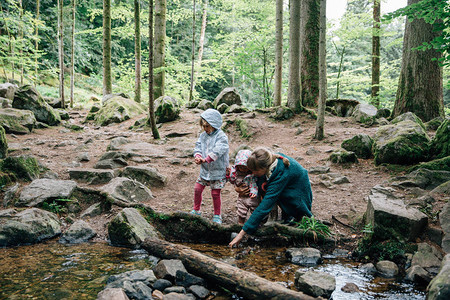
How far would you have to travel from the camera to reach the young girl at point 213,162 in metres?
4.11

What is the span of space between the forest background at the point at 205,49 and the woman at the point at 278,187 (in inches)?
387

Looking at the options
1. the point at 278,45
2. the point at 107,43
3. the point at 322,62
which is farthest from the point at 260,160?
the point at 107,43

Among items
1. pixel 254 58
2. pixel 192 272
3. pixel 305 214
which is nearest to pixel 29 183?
pixel 192 272

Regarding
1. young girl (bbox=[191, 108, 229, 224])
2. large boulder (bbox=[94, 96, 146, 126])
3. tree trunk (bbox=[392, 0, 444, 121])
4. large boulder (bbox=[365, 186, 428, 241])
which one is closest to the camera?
large boulder (bbox=[365, 186, 428, 241])

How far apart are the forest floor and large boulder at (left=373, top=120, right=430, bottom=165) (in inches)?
11.0

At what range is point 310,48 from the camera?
33.8 ft

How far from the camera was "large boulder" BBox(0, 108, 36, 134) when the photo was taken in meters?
8.65

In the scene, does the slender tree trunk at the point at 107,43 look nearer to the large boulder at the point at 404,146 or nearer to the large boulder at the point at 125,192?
the large boulder at the point at 125,192

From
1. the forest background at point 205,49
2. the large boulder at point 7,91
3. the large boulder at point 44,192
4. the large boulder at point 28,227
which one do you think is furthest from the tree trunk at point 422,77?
the large boulder at point 7,91

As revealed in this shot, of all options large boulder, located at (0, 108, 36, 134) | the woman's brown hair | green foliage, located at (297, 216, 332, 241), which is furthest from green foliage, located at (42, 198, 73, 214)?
large boulder, located at (0, 108, 36, 134)

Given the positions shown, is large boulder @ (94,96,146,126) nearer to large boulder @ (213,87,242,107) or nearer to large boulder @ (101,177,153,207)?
large boulder @ (213,87,242,107)

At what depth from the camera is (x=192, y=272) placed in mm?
2742

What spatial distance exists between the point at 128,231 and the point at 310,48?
30.5 feet

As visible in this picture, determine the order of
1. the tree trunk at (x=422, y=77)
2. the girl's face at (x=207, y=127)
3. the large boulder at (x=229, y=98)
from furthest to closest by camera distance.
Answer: the large boulder at (x=229, y=98) < the tree trunk at (x=422, y=77) < the girl's face at (x=207, y=127)
